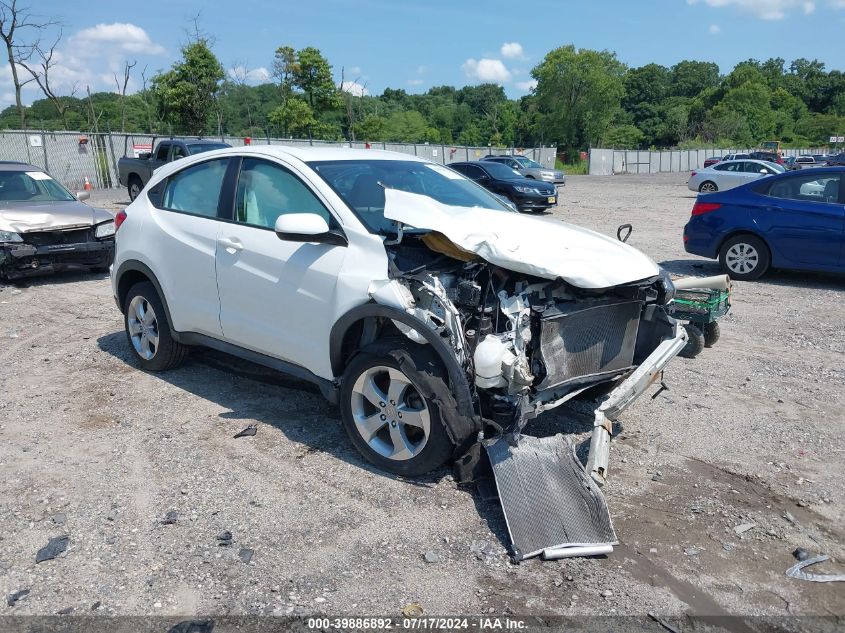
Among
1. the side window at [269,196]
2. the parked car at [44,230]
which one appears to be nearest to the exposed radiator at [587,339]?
the side window at [269,196]

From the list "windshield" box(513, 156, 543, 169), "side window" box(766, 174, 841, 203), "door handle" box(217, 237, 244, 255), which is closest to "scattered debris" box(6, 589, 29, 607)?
"door handle" box(217, 237, 244, 255)

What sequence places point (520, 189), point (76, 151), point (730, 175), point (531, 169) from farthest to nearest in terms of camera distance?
1. point (531, 169)
2. point (76, 151)
3. point (730, 175)
4. point (520, 189)

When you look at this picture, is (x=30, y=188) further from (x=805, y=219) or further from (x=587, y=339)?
(x=805, y=219)

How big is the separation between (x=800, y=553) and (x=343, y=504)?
2.34m

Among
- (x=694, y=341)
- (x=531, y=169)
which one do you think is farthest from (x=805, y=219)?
(x=531, y=169)

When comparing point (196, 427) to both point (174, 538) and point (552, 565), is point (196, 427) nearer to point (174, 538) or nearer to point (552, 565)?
point (174, 538)

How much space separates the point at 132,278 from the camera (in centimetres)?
590

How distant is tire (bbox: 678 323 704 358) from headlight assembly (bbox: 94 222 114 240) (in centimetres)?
787

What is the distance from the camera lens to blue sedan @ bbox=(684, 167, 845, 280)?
911 cm

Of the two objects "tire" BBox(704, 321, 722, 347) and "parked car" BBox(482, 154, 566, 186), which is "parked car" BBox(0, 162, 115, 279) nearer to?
"tire" BBox(704, 321, 722, 347)

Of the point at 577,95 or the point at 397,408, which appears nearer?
the point at 397,408

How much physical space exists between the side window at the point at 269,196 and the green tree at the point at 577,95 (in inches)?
3190

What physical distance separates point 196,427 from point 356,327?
60.3 inches

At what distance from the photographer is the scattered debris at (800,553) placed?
336 centimetres
